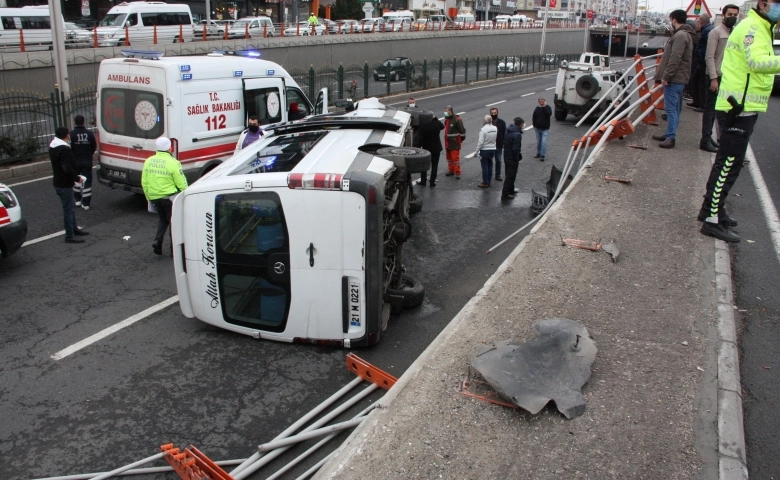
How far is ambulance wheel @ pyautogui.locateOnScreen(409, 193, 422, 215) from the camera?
1151 centimetres

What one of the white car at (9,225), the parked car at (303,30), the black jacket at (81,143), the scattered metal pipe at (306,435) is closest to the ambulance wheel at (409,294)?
the scattered metal pipe at (306,435)

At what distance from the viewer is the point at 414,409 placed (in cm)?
461

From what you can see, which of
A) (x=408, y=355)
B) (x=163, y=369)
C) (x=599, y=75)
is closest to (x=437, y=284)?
(x=408, y=355)

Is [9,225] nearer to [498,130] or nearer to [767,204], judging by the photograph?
[498,130]

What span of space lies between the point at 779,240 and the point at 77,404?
799 centimetres

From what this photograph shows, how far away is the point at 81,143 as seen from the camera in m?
11.8

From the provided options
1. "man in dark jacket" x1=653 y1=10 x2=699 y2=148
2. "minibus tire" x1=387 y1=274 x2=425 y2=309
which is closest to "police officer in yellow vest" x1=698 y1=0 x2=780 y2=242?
"minibus tire" x1=387 y1=274 x2=425 y2=309

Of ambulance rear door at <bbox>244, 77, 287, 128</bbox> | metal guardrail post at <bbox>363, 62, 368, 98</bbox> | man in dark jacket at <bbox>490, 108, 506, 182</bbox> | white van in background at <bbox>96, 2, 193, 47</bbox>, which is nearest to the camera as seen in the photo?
ambulance rear door at <bbox>244, 77, 287, 128</bbox>

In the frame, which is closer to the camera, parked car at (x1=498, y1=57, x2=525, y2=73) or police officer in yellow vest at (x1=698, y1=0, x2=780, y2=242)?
police officer in yellow vest at (x1=698, y1=0, x2=780, y2=242)

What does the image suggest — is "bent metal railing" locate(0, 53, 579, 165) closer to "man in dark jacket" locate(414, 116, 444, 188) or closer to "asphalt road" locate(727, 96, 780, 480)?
"man in dark jacket" locate(414, 116, 444, 188)

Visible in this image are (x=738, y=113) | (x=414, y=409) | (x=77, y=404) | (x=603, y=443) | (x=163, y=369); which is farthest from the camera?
(x=738, y=113)

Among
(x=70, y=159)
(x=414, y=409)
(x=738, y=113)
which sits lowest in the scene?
(x=414, y=409)

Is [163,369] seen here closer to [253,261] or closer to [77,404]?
[77,404]

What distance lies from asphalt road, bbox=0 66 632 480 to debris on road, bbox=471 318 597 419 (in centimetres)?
158
